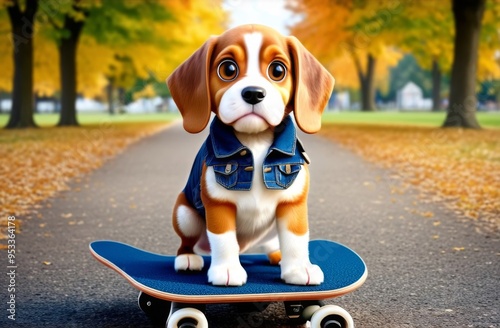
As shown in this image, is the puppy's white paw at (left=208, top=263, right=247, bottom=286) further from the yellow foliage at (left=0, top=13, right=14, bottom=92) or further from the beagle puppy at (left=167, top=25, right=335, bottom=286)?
the yellow foliage at (left=0, top=13, right=14, bottom=92)

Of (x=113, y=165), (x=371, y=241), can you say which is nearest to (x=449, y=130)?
(x=113, y=165)

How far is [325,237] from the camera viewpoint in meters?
6.14

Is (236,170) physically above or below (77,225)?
above

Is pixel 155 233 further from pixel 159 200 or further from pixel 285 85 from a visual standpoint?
pixel 285 85

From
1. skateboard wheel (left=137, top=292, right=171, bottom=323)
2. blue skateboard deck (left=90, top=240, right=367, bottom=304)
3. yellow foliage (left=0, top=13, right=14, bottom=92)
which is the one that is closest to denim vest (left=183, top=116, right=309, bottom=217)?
blue skateboard deck (left=90, top=240, right=367, bottom=304)

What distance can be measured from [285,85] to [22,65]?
74.1ft

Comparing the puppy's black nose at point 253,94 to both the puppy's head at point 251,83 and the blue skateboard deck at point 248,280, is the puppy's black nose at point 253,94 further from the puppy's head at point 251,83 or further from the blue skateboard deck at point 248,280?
the blue skateboard deck at point 248,280

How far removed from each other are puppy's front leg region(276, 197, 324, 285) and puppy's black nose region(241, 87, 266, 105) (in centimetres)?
62

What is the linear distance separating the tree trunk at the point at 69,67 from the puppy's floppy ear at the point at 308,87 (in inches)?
Result: 910

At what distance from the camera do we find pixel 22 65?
23828mm

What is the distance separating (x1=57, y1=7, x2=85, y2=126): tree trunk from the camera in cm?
2577

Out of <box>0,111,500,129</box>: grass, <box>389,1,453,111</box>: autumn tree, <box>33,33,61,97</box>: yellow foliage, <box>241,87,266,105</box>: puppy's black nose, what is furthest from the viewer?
<box>0,111,500,129</box>: grass

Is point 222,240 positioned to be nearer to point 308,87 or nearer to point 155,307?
point 155,307

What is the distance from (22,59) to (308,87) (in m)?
22.5
